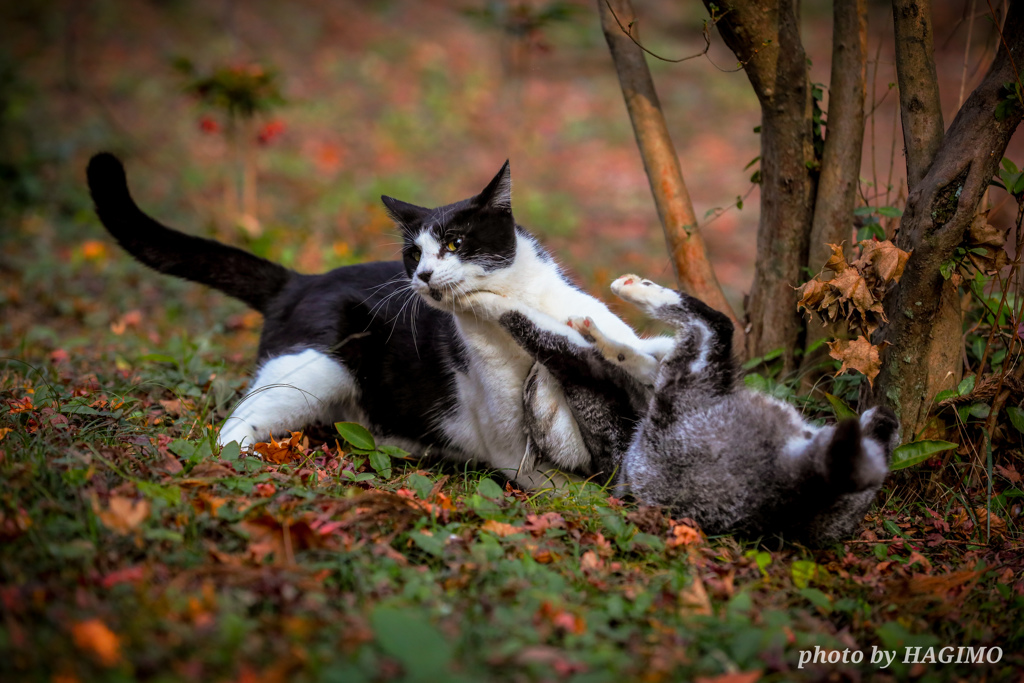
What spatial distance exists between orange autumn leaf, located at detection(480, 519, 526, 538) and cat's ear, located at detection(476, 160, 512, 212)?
1.47 m

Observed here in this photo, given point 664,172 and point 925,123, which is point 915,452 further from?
point 664,172

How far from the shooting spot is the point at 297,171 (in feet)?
30.5

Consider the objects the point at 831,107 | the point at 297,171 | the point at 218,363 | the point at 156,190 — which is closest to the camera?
the point at 831,107

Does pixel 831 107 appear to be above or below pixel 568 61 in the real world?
below

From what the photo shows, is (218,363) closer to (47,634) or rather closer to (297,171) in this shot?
(47,634)

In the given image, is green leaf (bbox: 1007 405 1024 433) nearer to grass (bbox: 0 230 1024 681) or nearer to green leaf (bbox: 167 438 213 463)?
grass (bbox: 0 230 1024 681)

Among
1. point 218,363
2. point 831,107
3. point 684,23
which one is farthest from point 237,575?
point 684,23

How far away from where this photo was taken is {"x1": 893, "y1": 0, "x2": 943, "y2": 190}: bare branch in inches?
112

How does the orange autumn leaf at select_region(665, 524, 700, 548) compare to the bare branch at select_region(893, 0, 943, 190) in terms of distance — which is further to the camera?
the bare branch at select_region(893, 0, 943, 190)

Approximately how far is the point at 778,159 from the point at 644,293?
45.3 inches

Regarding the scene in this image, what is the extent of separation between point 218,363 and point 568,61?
11731 mm

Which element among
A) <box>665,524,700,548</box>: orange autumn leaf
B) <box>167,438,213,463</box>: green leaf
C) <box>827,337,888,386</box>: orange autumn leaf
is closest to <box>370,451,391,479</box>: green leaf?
<box>167,438,213,463</box>: green leaf

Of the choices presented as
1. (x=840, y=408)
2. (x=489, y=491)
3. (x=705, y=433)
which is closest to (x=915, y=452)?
(x=840, y=408)

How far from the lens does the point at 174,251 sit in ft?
11.9
